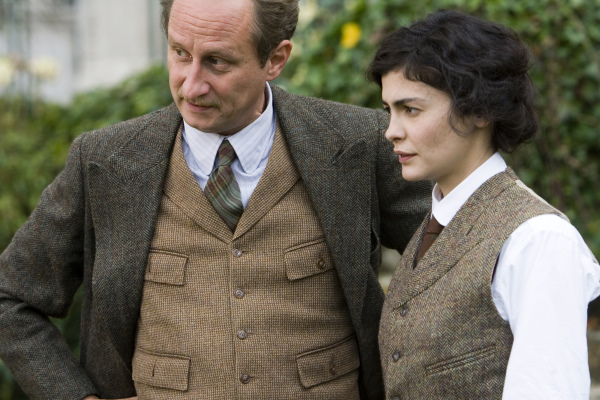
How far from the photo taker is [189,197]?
2.20 metres

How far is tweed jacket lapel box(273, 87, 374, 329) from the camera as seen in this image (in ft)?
7.20

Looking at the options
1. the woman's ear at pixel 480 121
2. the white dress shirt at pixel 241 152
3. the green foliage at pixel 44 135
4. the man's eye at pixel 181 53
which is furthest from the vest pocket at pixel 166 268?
the green foliage at pixel 44 135

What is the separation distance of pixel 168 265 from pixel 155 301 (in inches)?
4.2

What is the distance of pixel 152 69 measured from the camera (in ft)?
19.6

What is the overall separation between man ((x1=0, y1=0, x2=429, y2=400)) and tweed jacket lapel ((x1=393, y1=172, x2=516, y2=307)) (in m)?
0.35

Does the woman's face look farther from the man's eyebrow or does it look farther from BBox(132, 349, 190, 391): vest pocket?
BBox(132, 349, 190, 391): vest pocket

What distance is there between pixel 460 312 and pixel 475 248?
0.14 m

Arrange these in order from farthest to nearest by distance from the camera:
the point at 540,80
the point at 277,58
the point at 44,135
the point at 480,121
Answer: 1. the point at 44,135
2. the point at 540,80
3. the point at 277,58
4. the point at 480,121

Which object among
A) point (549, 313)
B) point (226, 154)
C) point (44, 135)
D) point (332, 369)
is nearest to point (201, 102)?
point (226, 154)

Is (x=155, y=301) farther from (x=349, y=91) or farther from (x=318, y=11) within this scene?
(x=318, y=11)

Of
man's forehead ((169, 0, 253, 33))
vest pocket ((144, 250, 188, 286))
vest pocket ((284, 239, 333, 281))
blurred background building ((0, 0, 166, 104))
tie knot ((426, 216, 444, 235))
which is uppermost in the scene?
man's forehead ((169, 0, 253, 33))

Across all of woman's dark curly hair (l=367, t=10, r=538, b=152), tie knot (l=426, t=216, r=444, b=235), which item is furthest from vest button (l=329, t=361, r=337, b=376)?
woman's dark curly hair (l=367, t=10, r=538, b=152)

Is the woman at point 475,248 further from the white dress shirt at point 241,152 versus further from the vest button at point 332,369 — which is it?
the white dress shirt at point 241,152

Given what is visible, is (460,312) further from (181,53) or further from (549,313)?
(181,53)
